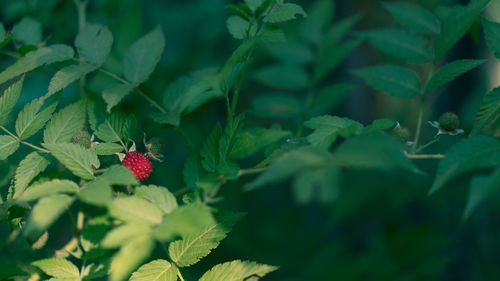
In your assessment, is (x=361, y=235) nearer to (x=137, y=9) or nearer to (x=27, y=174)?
(x=137, y=9)

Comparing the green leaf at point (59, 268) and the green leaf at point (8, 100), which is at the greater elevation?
the green leaf at point (8, 100)

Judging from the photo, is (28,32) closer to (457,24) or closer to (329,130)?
(329,130)

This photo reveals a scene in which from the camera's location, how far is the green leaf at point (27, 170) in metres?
0.88

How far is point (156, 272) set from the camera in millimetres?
892

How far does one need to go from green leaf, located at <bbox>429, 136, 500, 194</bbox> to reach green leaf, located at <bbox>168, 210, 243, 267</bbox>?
1.38ft

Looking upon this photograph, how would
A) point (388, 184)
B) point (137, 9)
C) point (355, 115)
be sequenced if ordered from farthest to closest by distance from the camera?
point (355, 115) → point (388, 184) → point (137, 9)

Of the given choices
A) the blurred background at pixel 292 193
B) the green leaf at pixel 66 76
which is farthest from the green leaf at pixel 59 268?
the blurred background at pixel 292 193

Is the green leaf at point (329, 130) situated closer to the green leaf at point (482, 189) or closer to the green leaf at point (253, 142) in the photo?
the green leaf at point (253, 142)

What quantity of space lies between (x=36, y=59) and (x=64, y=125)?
0.18m

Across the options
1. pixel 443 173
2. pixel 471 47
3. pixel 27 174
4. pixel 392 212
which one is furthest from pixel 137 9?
pixel 471 47

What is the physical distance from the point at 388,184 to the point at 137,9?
62.6 inches

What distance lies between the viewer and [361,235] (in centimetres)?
317

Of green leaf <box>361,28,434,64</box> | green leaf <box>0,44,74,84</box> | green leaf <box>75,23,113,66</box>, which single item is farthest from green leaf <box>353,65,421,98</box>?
green leaf <box>0,44,74,84</box>

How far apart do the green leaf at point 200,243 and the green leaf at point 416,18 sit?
2.55ft
